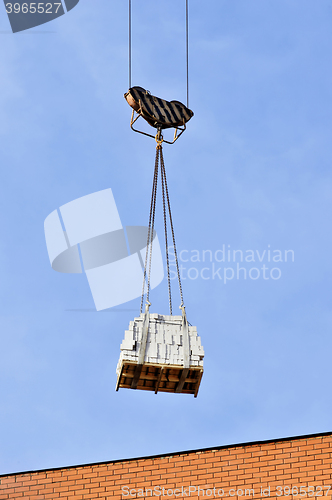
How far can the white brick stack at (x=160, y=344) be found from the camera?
13828mm

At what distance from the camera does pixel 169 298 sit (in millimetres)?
15219

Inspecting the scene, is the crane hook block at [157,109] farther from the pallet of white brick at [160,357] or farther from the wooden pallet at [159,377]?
the wooden pallet at [159,377]

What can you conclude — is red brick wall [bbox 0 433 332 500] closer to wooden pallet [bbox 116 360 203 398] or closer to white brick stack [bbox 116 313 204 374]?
wooden pallet [bbox 116 360 203 398]

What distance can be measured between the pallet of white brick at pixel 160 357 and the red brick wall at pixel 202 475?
1.41 metres

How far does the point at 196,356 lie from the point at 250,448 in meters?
1.73

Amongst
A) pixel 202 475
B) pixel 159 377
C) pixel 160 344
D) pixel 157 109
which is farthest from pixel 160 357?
pixel 157 109

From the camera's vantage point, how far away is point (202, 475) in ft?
43.4

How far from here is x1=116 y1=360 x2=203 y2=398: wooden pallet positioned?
1391 cm

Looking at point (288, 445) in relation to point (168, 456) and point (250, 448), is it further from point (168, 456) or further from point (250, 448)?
point (168, 456)

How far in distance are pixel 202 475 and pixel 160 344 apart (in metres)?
2.20

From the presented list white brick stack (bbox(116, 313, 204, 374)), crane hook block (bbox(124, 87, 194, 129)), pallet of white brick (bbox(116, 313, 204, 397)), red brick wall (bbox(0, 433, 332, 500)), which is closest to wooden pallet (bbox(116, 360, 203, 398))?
pallet of white brick (bbox(116, 313, 204, 397))

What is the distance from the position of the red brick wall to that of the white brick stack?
1.55 m

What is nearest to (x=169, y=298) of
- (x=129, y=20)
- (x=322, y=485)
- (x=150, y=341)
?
(x=150, y=341)

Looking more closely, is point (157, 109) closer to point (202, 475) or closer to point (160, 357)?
point (160, 357)
